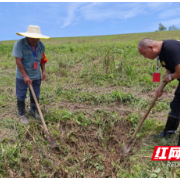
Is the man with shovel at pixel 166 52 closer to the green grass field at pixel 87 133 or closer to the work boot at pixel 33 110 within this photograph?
the green grass field at pixel 87 133

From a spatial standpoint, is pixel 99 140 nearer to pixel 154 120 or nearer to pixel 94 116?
pixel 94 116

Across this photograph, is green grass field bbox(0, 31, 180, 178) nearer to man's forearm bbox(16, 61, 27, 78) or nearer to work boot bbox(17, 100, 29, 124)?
work boot bbox(17, 100, 29, 124)

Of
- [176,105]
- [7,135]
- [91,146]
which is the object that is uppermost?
[176,105]

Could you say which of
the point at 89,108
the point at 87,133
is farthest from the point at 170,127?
the point at 89,108

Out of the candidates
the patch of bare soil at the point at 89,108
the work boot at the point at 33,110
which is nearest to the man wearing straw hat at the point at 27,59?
the work boot at the point at 33,110

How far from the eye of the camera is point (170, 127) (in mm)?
2844

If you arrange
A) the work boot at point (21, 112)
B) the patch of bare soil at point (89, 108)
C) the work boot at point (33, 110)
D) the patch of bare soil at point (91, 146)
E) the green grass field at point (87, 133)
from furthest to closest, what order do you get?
the patch of bare soil at point (89, 108)
the work boot at point (33, 110)
the work boot at point (21, 112)
the patch of bare soil at point (91, 146)
the green grass field at point (87, 133)

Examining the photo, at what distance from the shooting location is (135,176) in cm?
231

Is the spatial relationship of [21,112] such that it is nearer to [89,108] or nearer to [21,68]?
[21,68]

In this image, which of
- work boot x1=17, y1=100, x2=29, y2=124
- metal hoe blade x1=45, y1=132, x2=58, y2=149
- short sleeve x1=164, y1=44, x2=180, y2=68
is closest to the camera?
short sleeve x1=164, y1=44, x2=180, y2=68

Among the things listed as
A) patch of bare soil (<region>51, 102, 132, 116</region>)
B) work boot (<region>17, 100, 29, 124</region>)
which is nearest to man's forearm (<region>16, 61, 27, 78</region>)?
work boot (<region>17, 100, 29, 124</region>)

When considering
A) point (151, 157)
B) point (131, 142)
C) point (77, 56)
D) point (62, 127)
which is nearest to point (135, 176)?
point (151, 157)

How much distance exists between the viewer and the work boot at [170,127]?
9.04ft

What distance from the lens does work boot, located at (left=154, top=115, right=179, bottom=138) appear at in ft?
9.04
